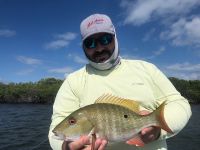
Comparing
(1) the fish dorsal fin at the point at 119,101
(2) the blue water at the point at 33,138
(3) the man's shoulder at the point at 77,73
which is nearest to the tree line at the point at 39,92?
(2) the blue water at the point at 33,138

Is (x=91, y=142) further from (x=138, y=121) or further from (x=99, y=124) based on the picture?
(x=138, y=121)

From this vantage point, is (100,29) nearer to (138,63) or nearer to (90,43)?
(90,43)

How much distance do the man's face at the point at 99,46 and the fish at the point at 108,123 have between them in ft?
2.92

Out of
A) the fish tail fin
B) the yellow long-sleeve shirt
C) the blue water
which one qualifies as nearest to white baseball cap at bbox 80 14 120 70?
the yellow long-sleeve shirt

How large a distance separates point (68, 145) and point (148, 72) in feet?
5.16

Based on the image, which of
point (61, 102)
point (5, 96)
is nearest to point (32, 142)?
point (61, 102)

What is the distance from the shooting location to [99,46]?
4.52 meters

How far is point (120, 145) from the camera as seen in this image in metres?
4.24

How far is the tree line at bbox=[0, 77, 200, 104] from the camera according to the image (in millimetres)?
128250

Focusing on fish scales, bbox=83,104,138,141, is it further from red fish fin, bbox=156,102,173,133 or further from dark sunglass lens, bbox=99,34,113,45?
dark sunglass lens, bbox=99,34,113,45

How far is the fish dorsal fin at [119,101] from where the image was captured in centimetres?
405

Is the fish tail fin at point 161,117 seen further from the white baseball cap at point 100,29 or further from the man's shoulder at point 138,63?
the white baseball cap at point 100,29

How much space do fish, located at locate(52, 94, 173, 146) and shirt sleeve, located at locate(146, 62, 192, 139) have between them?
0.25 m

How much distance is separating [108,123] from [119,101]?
1.56 feet
